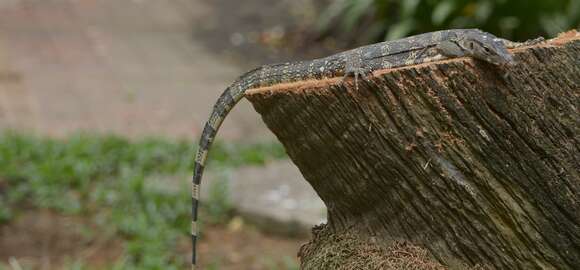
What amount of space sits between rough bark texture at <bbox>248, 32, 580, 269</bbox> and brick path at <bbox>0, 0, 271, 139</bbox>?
563 cm

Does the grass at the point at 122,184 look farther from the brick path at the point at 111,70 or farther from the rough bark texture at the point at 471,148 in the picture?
the rough bark texture at the point at 471,148

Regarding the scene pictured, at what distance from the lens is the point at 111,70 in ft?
32.6

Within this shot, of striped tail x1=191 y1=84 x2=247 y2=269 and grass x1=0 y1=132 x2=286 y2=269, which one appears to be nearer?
striped tail x1=191 y1=84 x2=247 y2=269

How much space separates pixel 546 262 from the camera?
2467 mm

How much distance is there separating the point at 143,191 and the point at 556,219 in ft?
14.1

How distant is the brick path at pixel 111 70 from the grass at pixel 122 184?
38.5 inches

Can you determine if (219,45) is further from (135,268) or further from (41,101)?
(135,268)

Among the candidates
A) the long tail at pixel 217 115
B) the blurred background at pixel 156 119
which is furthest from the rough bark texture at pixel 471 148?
the blurred background at pixel 156 119

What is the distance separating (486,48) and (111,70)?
317 inches

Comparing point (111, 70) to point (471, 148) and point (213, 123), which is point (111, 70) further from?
point (471, 148)

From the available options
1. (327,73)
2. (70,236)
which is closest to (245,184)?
(70,236)

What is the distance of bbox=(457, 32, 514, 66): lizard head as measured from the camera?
2.29m

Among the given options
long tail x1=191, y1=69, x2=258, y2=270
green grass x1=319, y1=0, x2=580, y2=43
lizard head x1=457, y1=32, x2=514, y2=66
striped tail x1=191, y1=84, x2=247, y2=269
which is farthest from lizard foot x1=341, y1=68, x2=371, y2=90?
green grass x1=319, y1=0, x2=580, y2=43

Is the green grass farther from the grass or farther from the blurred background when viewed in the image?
the grass
